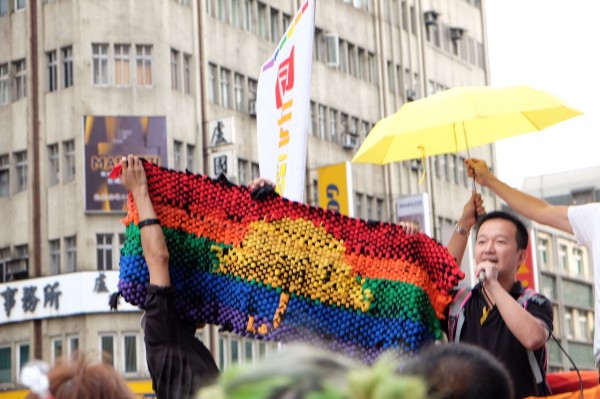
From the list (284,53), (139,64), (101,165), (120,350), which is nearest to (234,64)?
(139,64)

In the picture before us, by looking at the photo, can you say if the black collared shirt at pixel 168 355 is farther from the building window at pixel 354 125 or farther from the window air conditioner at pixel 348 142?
the building window at pixel 354 125

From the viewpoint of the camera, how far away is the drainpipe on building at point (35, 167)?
3928 centimetres

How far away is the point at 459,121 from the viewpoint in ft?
25.4

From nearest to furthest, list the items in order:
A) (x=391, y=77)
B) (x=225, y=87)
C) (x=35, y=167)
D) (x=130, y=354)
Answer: (x=130, y=354) < (x=35, y=167) < (x=225, y=87) < (x=391, y=77)

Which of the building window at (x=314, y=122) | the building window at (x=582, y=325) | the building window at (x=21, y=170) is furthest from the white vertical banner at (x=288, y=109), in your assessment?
the building window at (x=582, y=325)

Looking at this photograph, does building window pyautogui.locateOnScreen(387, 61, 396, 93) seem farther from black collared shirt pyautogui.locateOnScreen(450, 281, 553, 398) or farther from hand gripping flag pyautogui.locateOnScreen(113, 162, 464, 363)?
black collared shirt pyautogui.locateOnScreen(450, 281, 553, 398)

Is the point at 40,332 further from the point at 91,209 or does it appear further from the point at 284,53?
the point at 284,53

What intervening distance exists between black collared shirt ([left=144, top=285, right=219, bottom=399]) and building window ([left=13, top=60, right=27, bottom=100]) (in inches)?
1390

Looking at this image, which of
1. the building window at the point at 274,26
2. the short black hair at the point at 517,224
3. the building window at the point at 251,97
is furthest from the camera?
the building window at the point at 274,26

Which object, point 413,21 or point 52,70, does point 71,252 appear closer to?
point 52,70

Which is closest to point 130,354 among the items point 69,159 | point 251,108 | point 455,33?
point 69,159

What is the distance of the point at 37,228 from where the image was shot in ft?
130

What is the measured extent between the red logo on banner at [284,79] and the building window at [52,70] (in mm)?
31103

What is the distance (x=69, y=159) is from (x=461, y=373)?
3707 centimetres
